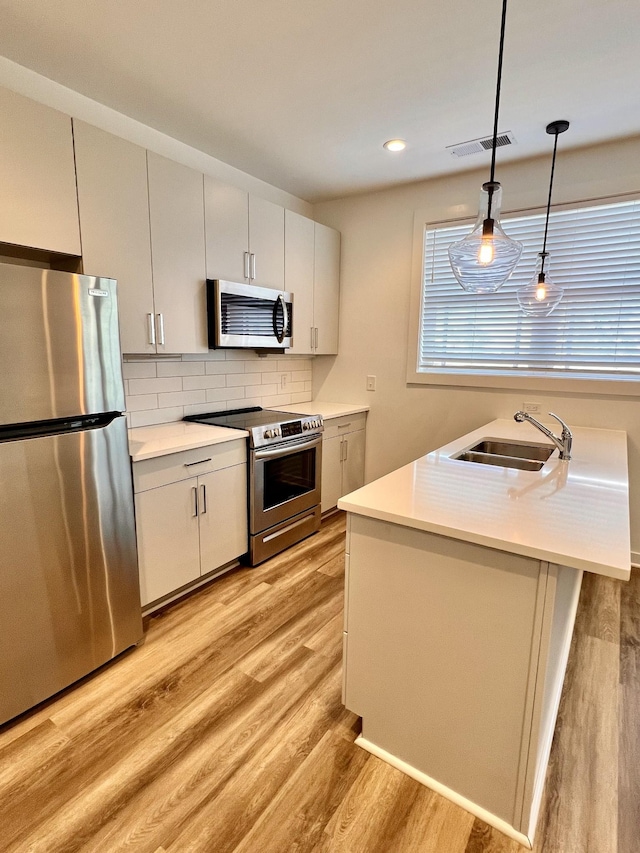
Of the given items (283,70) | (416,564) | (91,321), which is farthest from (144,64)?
(416,564)

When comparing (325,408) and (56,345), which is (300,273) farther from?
(56,345)

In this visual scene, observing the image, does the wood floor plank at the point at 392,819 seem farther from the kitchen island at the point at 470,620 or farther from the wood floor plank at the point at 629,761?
the wood floor plank at the point at 629,761

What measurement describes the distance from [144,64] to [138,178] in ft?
1.53

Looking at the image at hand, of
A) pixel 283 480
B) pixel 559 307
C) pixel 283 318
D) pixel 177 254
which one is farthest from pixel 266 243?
pixel 559 307

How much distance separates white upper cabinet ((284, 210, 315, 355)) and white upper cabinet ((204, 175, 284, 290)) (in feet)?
0.28

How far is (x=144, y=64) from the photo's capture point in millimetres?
1974

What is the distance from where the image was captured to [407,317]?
3557mm

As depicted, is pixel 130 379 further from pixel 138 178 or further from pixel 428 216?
pixel 428 216

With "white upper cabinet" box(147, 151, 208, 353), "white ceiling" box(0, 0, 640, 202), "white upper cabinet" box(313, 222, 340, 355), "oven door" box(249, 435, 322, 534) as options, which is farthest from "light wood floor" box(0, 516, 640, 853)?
"white ceiling" box(0, 0, 640, 202)

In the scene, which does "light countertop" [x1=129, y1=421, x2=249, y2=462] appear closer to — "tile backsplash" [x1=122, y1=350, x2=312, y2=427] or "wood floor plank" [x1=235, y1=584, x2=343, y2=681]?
"tile backsplash" [x1=122, y1=350, x2=312, y2=427]

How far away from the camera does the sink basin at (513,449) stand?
2447 millimetres

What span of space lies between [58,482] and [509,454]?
2.28 m

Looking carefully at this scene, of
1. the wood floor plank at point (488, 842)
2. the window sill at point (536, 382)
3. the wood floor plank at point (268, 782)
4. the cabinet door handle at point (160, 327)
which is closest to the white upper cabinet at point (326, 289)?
the window sill at point (536, 382)

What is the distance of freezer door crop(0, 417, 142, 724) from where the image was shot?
1571 millimetres
